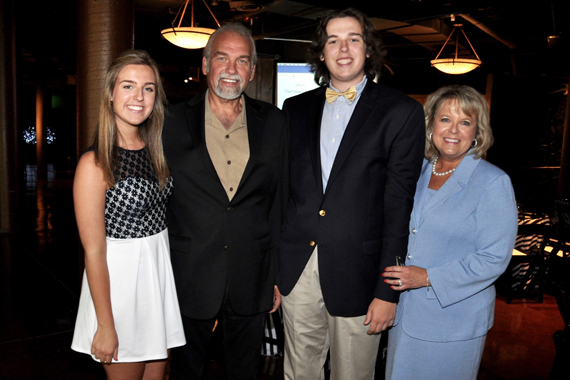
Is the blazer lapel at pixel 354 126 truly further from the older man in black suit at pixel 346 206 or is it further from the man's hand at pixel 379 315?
the man's hand at pixel 379 315

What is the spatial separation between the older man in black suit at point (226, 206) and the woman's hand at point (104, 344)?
364mm

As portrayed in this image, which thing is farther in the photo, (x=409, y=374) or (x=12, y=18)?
(x=12, y=18)

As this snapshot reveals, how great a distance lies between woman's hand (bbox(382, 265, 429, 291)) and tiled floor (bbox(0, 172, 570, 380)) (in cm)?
169

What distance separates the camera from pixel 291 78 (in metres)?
3.64

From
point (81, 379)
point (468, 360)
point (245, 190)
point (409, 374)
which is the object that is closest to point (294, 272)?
point (245, 190)

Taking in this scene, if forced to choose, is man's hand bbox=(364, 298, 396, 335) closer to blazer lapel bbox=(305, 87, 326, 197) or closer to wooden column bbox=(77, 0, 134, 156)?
blazer lapel bbox=(305, 87, 326, 197)

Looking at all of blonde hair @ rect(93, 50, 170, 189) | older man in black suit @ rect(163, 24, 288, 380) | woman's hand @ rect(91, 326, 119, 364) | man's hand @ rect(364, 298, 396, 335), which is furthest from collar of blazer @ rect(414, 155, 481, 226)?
woman's hand @ rect(91, 326, 119, 364)

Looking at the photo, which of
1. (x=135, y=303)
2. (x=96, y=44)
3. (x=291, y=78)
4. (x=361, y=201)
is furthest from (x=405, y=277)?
(x=96, y=44)

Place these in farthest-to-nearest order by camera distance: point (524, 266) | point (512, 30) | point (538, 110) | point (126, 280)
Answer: point (538, 110) < point (512, 30) < point (524, 266) < point (126, 280)

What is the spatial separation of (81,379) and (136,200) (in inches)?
76.8

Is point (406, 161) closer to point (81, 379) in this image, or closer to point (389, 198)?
point (389, 198)

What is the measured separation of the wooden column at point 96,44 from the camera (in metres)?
3.43

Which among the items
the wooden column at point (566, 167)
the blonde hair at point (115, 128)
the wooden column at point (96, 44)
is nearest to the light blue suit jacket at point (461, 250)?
the blonde hair at point (115, 128)

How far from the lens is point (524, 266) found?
5.50 metres
